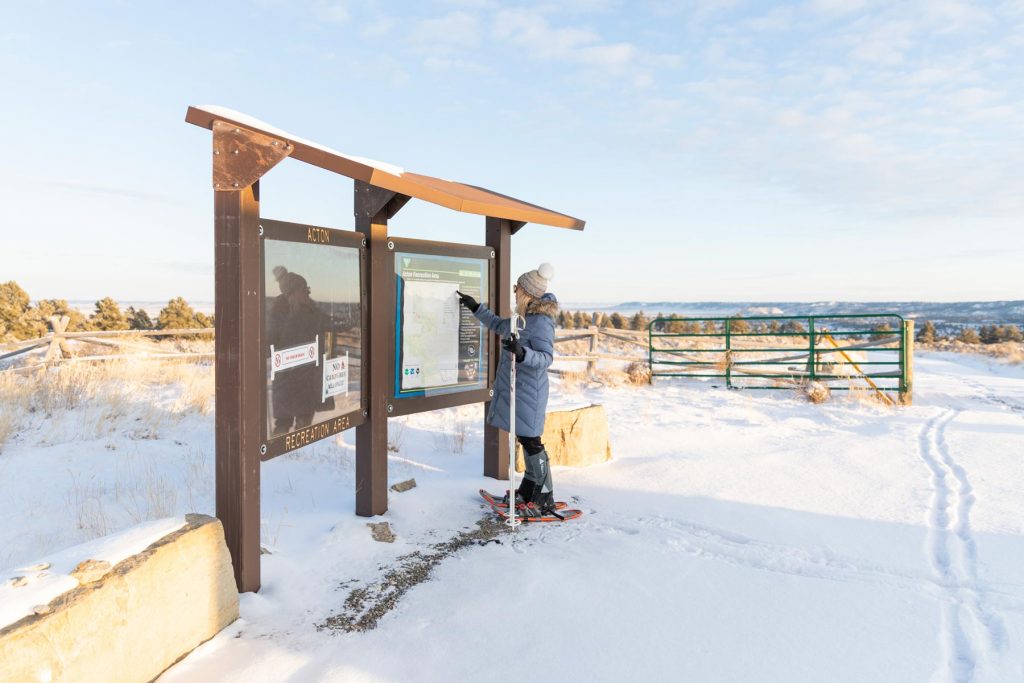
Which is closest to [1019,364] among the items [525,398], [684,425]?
[684,425]

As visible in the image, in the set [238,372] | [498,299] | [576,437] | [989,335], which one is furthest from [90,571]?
[989,335]

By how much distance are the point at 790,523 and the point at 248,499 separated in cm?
381

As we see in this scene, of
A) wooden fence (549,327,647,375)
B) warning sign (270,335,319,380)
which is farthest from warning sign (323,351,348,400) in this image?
wooden fence (549,327,647,375)

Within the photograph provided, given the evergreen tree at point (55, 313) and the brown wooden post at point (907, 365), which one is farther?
the evergreen tree at point (55, 313)

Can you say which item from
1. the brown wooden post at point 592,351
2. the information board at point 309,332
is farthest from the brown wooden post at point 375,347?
the brown wooden post at point 592,351

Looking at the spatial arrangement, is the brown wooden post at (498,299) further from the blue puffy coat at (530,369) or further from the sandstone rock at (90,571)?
the sandstone rock at (90,571)

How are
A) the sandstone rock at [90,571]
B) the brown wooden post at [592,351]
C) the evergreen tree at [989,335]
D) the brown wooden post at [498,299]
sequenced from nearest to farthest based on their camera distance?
1. the sandstone rock at [90,571]
2. the brown wooden post at [498,299]
3. the brown wooden post at [592,351]
4. the evergreen tree at [989,335]

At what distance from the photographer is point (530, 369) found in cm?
468

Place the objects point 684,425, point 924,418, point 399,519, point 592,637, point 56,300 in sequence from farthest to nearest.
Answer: point 56,300, point 924,418, point 684,425, point 399,519, point 592,637

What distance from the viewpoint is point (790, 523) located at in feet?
15.2

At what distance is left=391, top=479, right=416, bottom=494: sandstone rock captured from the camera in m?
5.01

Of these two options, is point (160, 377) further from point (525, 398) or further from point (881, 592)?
point (881, 592)

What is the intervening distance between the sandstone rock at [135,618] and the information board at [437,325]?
1990 mm

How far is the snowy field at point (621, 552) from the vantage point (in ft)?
9.27
